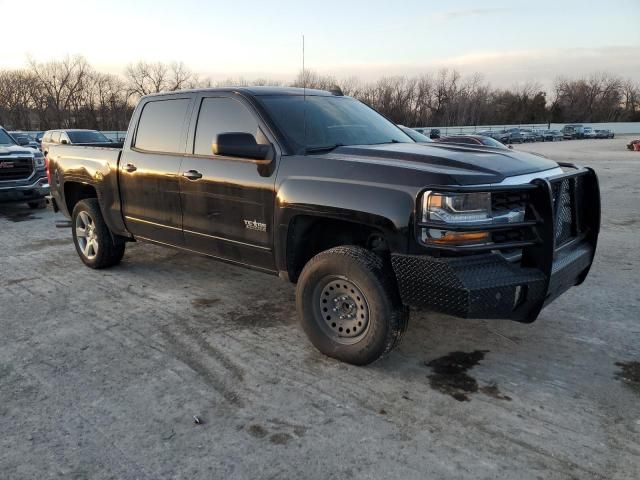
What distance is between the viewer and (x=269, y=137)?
3.99 meters

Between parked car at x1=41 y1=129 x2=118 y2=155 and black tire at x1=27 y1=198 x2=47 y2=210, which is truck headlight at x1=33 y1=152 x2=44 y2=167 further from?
parked car at x1=41 y1=129 x2=118 y2=155

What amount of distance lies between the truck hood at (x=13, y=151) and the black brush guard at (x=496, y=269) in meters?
9.63

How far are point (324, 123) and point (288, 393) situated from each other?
2192 mm

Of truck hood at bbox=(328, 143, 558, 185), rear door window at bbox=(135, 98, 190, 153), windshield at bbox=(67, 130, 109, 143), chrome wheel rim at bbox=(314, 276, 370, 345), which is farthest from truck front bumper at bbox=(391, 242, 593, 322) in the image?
windshield at bbox=(67, 130, 109, 143)

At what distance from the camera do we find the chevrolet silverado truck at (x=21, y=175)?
998cm

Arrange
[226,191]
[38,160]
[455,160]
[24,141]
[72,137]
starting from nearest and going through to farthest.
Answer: [455,160], [226,191], [38,160], [24,141], [72,137]

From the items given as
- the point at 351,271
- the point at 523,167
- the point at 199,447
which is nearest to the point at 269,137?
the point at 351,271

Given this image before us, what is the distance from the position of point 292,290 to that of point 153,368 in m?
1.93

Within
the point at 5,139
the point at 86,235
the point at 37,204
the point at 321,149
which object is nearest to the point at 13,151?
the point at 5,139

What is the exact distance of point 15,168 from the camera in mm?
10148

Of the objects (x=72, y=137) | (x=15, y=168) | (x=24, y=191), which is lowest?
(x=24, y=191)

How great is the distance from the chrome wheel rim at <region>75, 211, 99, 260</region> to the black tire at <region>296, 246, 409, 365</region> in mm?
3317

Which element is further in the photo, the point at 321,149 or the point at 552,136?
the point at 552,136

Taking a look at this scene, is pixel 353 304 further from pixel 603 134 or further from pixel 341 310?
pixel 603 134
